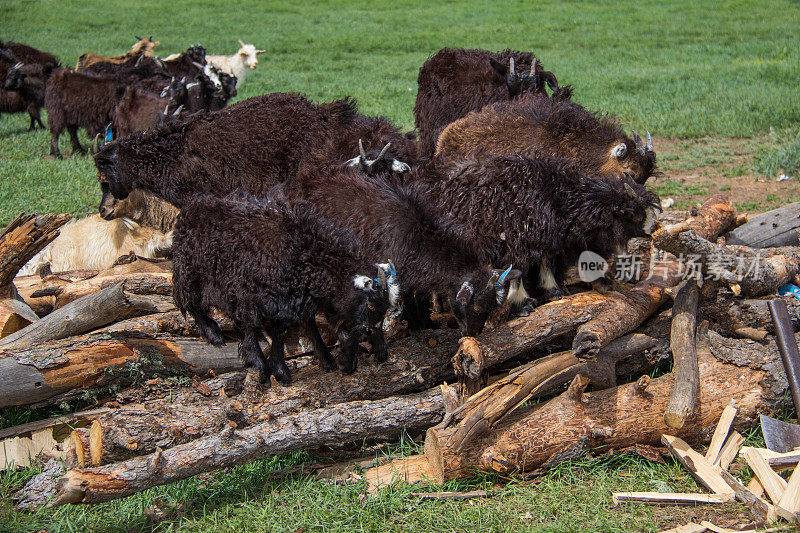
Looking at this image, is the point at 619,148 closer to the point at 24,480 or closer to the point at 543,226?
the point at 543,226

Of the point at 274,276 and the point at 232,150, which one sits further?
the point at 232,150

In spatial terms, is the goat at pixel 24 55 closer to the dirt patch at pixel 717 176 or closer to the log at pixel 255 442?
the dirt patch at pixel 717 176

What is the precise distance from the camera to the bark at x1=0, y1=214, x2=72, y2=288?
529 cm

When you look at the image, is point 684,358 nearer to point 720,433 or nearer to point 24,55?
point 720,433

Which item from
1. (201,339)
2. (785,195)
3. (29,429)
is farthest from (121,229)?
(785,195)

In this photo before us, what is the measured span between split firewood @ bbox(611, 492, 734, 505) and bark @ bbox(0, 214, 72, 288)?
14.1 ft

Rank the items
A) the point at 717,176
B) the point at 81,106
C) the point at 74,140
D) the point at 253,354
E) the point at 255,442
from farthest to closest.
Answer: the point at 74,140, the point at 81,106, the point at 717,176, the point at 253,354, the point at 255,442

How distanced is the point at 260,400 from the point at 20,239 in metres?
2.31

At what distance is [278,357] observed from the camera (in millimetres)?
4844

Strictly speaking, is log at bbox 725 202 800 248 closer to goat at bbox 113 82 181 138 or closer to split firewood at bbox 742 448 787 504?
split firewood at bbox 742 448 787 504

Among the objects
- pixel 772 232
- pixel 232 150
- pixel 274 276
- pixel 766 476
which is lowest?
pixel 766 476

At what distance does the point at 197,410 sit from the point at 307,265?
3.74 feet

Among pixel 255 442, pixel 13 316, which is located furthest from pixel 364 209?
pixel 13 316

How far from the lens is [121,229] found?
7527mm
